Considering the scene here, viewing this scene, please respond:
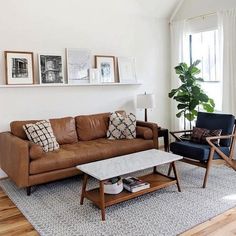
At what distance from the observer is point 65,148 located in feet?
12.7

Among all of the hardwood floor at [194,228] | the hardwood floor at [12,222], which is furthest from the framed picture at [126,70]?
the hardwood floor at [194,228]

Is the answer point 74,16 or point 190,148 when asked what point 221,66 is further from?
point 74,16

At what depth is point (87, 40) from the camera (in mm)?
4676

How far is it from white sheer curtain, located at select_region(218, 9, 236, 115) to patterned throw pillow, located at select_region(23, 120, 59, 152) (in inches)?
109

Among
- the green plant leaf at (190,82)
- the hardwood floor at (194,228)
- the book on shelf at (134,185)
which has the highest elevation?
the green plant leaf at (190,82)

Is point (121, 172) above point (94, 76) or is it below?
below

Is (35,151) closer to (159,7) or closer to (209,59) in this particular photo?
(209,59)

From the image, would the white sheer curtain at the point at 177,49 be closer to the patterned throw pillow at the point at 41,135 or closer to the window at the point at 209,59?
the window at the point at 209,59

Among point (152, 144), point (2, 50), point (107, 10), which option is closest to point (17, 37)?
point (2, 50)

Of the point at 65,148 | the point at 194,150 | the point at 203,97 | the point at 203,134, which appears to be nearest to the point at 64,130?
the point at 65,148

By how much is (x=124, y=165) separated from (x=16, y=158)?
4.11ft

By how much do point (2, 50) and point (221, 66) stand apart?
10.8 ft

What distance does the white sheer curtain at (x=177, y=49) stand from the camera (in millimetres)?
5340

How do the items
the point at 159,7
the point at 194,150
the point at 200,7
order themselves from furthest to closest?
the point at 159,7, the point at 200,7, the point at 194,150
